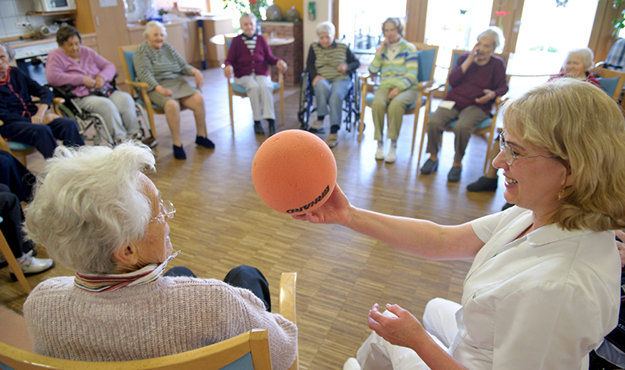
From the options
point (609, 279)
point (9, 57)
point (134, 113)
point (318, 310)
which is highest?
point (9, 57)

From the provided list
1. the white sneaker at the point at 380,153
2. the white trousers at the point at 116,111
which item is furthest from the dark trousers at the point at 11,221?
the white sneaker at the point at 380,153

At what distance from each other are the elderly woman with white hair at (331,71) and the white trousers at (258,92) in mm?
537

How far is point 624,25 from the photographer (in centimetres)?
462

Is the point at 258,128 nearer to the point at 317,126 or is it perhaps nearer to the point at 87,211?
the point at 317,126

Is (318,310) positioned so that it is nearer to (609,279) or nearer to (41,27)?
(609,279)

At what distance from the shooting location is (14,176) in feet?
8.80

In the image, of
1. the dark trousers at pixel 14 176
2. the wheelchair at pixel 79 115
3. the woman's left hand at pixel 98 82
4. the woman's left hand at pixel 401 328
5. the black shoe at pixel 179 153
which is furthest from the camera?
the black shoe at pixel 179 153

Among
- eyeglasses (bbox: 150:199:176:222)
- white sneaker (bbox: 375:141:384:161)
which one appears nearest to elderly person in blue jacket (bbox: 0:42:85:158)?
eyeglasses (bbox: 150:199:176:222)

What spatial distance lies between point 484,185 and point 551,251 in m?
2.55

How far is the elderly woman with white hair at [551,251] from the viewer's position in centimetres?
86

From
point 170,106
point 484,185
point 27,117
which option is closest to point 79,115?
point 27,117

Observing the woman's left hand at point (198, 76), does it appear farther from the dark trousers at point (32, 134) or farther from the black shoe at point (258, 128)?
the dark trousers at point (32, 134)

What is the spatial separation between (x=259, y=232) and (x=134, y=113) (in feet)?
6.89

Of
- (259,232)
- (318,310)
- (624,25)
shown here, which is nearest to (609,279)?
(318,310)
